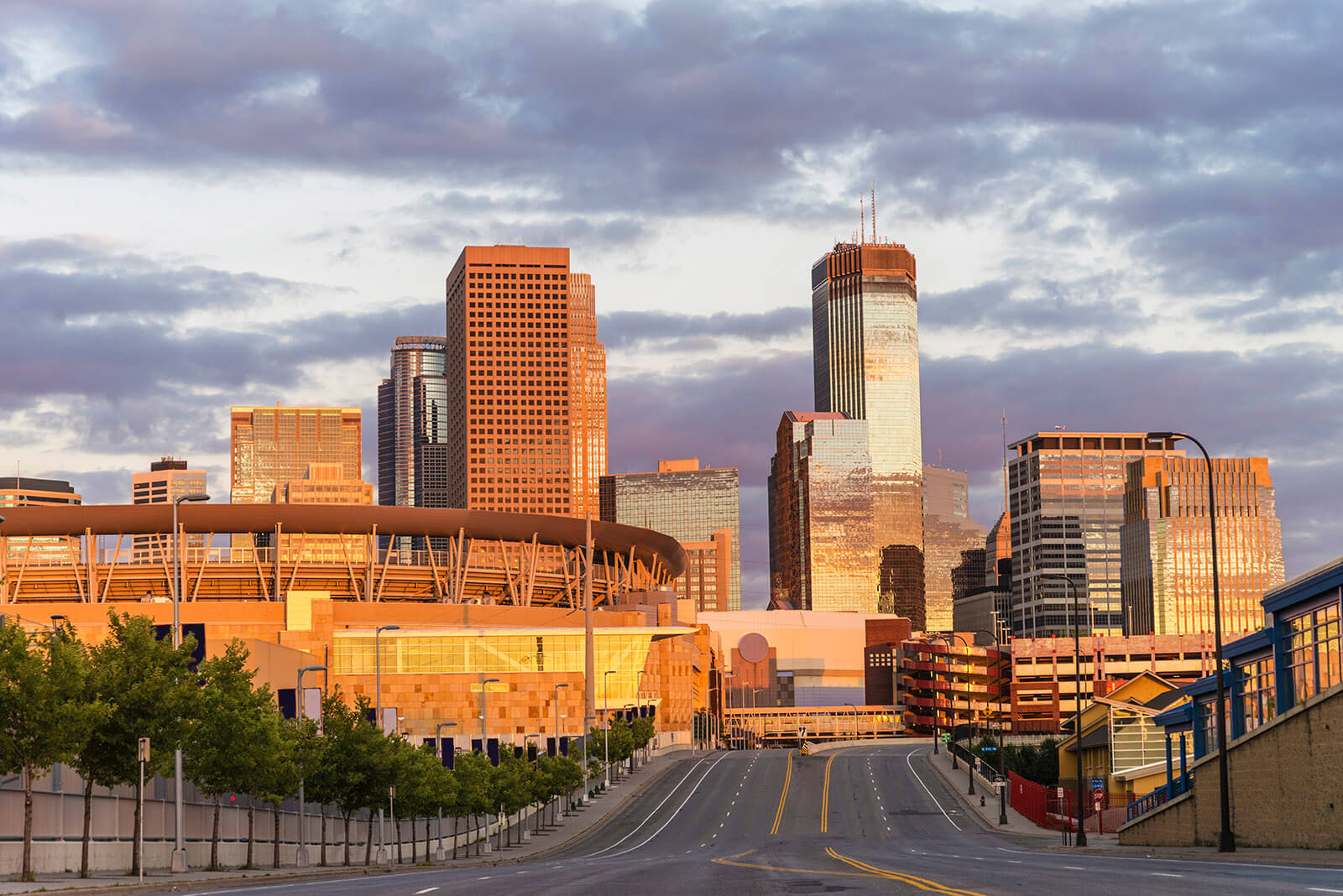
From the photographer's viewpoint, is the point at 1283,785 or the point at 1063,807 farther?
the point at 1063,807

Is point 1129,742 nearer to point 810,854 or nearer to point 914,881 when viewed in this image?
point 810,854

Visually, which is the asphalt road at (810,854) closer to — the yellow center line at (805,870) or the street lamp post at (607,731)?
the yellow center line at (805,870)

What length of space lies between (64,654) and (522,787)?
49538mm

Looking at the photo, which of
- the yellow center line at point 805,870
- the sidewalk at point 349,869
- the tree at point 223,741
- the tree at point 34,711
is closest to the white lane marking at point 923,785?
the sidewalk at point 349,869

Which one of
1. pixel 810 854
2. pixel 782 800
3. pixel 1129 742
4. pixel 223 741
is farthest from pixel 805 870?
pixel 782 800

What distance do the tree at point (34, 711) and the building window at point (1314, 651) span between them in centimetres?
3736

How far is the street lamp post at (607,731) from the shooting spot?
124 metres

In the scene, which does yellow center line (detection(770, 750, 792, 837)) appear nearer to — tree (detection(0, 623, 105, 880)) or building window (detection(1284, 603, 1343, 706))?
building window (detection(1284, 603, 1343, 706))

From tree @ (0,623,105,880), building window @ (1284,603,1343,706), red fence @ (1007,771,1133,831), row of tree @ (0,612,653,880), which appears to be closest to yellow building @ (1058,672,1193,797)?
red fence @ (1007,771,1133,831)

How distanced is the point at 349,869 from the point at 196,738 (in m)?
9.14

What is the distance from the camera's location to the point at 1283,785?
4650cm

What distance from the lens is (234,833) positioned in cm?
6500

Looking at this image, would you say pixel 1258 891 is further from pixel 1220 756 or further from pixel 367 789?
pixel 367 789

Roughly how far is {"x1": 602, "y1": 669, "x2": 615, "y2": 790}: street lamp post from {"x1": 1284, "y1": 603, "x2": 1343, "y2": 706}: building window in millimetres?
79931
